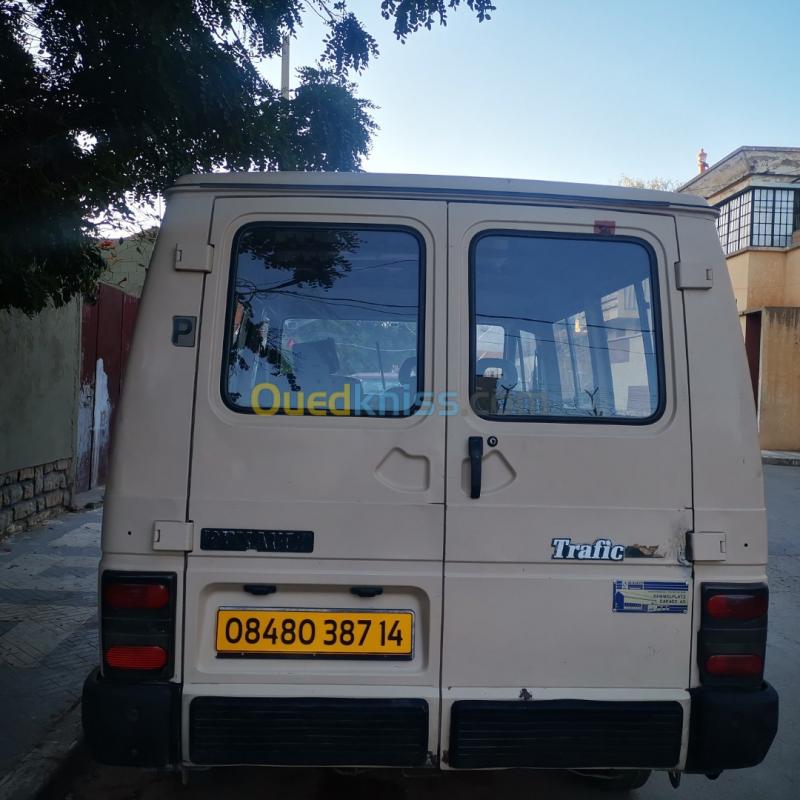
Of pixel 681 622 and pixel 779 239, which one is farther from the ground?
pixel 779 239

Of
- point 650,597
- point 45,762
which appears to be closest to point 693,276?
point 650,597

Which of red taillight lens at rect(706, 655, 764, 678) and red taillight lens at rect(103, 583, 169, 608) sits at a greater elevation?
red taillight lens at rect(103, 583, 169, 608)

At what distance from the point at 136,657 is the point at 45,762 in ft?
4.65

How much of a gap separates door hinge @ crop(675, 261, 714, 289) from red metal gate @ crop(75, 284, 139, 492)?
7.36 meters

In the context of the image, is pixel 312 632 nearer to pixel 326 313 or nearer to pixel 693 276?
pixel 326 313

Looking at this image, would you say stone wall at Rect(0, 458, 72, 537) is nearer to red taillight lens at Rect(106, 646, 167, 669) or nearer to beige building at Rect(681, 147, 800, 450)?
red taillight lens at Rect(106, 646, 167, 669)

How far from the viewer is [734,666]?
8.35ft

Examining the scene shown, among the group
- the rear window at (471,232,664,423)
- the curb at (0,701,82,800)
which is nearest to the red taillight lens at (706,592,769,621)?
the rear window at (471,232,664,423)

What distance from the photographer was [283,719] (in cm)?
245

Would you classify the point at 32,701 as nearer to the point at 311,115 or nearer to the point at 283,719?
the point at 283,719

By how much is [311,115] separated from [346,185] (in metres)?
4.06

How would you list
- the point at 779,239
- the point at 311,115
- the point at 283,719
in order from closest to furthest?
the point at 283,719, the point at 311,115, the point at 779,239

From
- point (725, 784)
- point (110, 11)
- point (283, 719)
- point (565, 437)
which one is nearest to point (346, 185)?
point (565, 437)

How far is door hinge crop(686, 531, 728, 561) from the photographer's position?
100.0 inches
